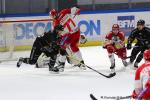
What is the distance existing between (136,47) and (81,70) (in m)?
0.90

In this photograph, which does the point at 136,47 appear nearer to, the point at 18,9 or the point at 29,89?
the point at 29,89

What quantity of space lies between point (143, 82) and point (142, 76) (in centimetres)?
5

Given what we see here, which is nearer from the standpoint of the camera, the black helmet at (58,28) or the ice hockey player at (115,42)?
the black helmet at (58,28)

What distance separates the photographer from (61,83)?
6508 mm

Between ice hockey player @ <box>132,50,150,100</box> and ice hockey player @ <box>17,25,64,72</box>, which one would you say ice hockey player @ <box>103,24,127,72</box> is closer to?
ice hockey player @ <box>17,25,64,72</box>

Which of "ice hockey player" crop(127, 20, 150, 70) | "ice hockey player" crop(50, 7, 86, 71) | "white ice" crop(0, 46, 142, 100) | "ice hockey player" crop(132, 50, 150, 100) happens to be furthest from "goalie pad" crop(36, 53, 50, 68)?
"ice hockey player" crop(132, 50, 150, 100)

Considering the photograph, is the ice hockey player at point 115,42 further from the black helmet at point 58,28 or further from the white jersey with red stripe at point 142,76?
the white jersey with red stripe at point 142,76

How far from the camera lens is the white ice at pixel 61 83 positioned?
5658 millimetres

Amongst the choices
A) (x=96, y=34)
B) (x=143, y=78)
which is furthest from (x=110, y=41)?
(x=143, y=78)

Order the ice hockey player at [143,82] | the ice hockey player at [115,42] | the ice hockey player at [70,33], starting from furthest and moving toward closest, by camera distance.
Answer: the ice hockey player at [70,33], the ice hockey player at [115,42], the ice hockey player at [143,82]

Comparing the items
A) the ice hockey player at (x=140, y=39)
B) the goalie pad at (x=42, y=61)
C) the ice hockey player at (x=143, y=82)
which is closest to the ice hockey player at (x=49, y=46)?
the goalie pad at (x=42, y=61)

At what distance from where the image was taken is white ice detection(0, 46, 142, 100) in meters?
5.66

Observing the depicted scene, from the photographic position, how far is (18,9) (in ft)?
40.2

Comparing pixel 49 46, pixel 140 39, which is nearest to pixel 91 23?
pixel 140 39
